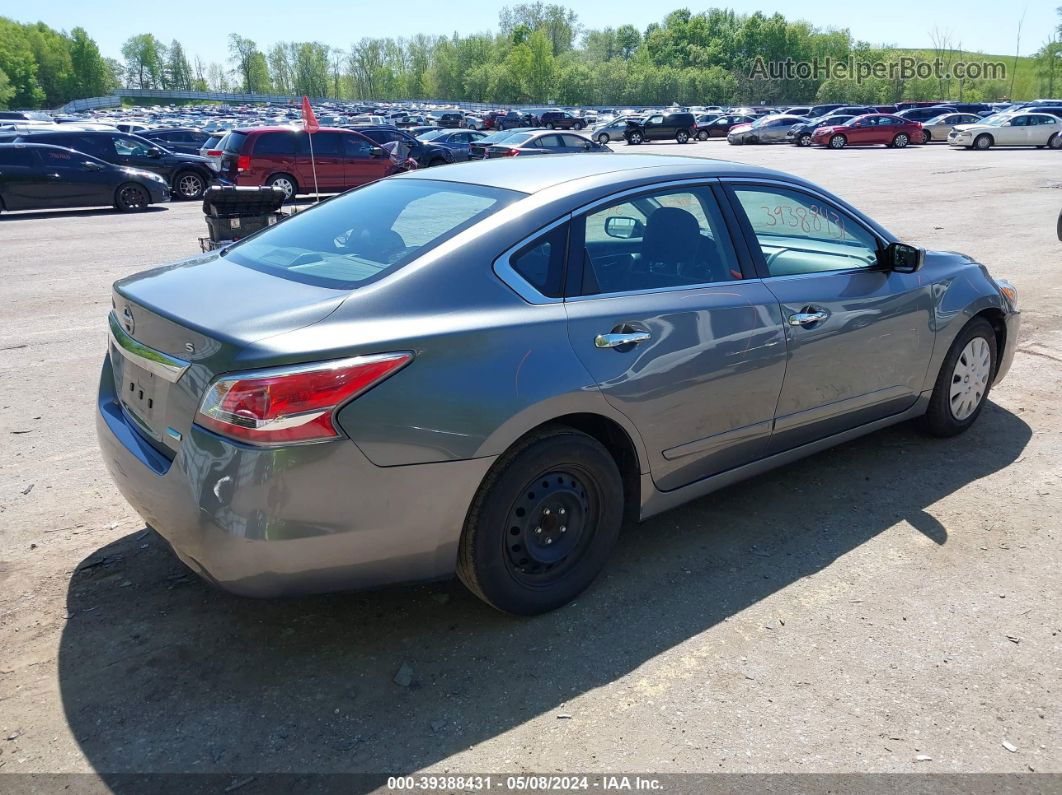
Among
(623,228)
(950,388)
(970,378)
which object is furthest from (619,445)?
(970,378)

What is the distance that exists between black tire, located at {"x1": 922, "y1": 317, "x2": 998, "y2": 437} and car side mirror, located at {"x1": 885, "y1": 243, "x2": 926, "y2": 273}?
690mm

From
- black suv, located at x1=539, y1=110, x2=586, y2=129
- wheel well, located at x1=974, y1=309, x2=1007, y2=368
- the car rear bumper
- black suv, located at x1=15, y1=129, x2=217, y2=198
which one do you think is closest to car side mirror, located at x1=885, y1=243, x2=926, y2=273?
wheel well, located at x1=974, y1=309, x2=1007, y2=368

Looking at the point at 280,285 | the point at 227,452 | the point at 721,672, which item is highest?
the point at 280,285

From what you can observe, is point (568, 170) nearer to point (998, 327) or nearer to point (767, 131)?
point (998, 327)

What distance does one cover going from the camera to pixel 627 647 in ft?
10.4

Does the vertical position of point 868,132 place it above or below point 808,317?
above

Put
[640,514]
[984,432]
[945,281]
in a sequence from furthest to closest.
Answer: [984,432], [945,281], [640,514]

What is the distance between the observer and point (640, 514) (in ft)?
11.8

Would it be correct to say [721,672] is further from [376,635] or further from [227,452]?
[227,452]

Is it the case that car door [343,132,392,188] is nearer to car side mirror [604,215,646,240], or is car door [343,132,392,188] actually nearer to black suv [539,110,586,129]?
car side mirror [604,215,646,240]

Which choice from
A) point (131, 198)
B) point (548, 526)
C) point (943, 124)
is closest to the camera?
point (548, 526)

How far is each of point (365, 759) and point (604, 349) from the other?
1.62m

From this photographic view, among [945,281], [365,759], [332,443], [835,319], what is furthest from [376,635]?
[945,281]

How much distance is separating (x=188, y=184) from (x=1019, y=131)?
107ft
